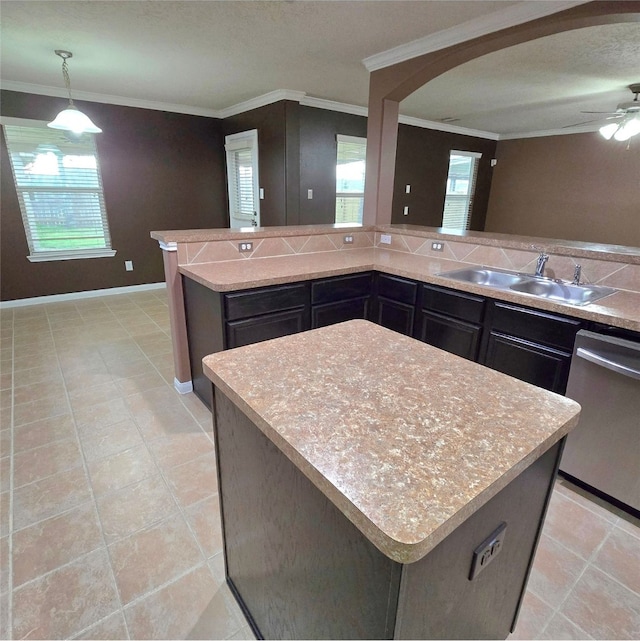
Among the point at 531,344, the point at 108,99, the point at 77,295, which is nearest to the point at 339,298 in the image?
the point at 531,344

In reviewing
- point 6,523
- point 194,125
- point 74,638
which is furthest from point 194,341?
point 194,125

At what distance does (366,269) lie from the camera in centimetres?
267

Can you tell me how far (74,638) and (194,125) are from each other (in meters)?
5.57

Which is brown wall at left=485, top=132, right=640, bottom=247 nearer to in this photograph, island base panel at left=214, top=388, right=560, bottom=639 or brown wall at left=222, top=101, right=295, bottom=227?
brown wall at left=222, top=101, right=295, bottom=227

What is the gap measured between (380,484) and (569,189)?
7.52m

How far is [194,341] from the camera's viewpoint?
2.54 m

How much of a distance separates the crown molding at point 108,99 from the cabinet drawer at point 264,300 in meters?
4.04

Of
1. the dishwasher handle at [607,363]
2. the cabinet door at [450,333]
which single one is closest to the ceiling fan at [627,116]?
the cabinet door at [450,333]

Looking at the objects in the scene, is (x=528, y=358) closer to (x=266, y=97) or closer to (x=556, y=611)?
(x=556, y=611)

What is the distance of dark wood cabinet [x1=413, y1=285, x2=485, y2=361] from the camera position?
2.21 metres

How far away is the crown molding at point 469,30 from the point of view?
229 cm

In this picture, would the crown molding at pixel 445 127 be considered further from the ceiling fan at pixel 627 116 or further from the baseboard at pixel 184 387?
the baseboard at pixel 184 387

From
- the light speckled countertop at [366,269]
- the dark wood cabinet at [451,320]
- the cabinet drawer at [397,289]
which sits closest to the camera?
the light speckled countertop at [366,269]

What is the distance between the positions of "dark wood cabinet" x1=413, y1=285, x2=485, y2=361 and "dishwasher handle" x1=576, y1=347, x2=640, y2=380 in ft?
1.82
